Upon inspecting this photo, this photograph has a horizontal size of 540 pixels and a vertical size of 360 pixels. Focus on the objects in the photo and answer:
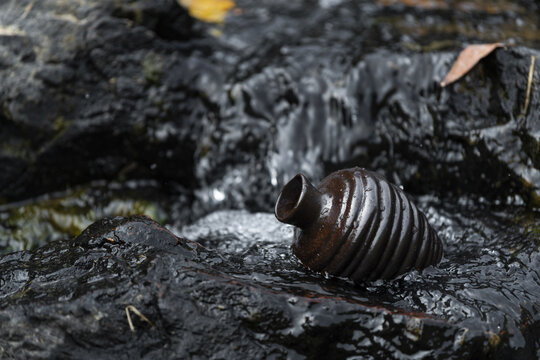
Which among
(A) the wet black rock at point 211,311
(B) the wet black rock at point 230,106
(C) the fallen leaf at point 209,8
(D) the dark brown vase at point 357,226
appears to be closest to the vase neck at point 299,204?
(D) the dark brown vase at point 357,226

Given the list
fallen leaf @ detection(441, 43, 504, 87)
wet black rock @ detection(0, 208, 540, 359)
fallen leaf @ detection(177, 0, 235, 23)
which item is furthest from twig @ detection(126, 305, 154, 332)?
fallen leaf @ detection(177, 0, 235, 23)

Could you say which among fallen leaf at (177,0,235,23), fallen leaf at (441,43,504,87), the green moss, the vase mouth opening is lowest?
the green moss

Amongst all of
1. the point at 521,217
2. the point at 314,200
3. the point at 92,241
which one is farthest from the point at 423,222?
the point at 92,241

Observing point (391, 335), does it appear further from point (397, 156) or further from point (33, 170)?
point (33, 170)

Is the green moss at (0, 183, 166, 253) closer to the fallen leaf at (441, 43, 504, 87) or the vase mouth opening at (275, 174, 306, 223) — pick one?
the vase mouth opening at (275, 174, 306, 223)

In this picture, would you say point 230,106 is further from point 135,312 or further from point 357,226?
point 135,312

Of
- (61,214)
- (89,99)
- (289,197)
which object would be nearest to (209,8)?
(89,99)
